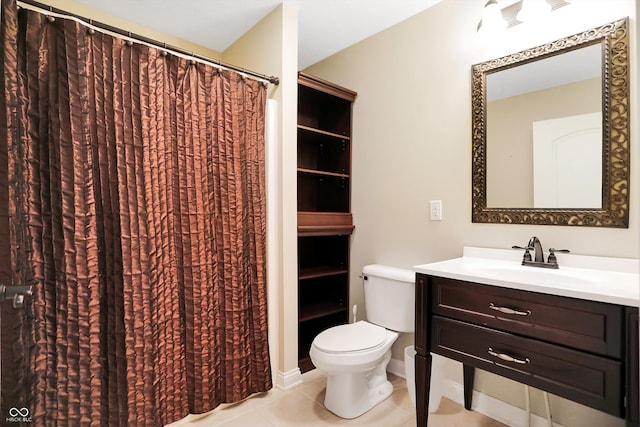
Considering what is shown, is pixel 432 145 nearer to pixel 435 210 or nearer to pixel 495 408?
pixel 435 210

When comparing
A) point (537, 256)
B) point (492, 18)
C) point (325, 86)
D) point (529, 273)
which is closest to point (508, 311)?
point (529, 273)

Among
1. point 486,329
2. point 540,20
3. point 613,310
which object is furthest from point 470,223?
point 540,20

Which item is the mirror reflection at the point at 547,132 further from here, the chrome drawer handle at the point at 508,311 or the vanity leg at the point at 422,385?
the vanity leg at the point at 422,385

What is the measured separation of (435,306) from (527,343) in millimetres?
357

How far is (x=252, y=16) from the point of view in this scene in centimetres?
214

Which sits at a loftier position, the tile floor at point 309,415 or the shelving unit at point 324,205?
the shelving unit at point 324,205

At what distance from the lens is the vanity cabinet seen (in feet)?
3.34

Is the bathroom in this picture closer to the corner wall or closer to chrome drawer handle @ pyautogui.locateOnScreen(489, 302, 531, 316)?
the corner wall

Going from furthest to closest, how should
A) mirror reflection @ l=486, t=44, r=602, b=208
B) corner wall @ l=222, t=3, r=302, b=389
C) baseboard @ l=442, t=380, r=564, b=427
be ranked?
corner wall @ l=222, t=3, r=302, b=389
baseboard @ l=442, t=380, r=564, b=427
mirror reflection @ l=486, t=44, r=602, b=208

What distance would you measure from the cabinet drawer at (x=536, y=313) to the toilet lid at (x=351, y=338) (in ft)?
1.69

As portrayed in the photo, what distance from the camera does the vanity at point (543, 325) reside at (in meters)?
1.02

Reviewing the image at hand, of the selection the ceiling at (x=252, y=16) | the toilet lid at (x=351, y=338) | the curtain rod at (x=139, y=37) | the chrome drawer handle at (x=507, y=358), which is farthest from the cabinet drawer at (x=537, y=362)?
the ceiling at (x=252, y=16)

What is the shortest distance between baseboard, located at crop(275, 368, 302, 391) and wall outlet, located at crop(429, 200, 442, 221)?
4.34 ft

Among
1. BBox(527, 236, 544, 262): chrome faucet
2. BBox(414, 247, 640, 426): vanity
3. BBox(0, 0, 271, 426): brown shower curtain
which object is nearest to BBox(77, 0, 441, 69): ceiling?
BBox(0, 0, 271, 426): brown shower curtain
